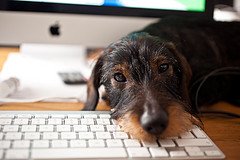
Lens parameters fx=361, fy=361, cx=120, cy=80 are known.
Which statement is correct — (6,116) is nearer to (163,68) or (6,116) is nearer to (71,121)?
(71,121)

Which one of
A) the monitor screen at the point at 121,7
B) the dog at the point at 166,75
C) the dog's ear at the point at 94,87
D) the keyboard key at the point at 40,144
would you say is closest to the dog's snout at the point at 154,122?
the dog at the point at 166,75

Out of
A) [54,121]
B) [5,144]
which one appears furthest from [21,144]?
[54,121]

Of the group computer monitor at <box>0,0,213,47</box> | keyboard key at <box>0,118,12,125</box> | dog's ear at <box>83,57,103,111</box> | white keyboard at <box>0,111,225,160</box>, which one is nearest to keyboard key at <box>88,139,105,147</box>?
white keyboard at <box>0,111,225,160</box>

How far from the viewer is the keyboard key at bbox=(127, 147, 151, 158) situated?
70 cm

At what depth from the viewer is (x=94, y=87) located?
114 centimetres

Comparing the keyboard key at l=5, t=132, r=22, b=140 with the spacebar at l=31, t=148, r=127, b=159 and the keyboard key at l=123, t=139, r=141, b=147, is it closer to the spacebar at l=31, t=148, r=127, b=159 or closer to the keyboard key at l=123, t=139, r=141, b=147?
the spacebar at l=31, t=148, r=127, b=159

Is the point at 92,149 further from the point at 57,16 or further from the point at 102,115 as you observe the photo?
the point at 57,16

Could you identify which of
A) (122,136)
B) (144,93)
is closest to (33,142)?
(122,136)

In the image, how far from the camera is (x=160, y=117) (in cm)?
79

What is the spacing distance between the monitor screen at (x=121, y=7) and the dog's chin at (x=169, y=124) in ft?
1.51

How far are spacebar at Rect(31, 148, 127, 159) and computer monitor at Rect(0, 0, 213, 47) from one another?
65cm

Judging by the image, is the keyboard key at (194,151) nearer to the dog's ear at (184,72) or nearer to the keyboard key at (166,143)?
the keyboard key at (166,143)

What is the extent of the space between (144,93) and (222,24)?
2.31 feet

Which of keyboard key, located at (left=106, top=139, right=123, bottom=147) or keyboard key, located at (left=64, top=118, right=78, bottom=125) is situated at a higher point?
keyboard key, located at (left=64, top=118, right=78, bottom=125)
